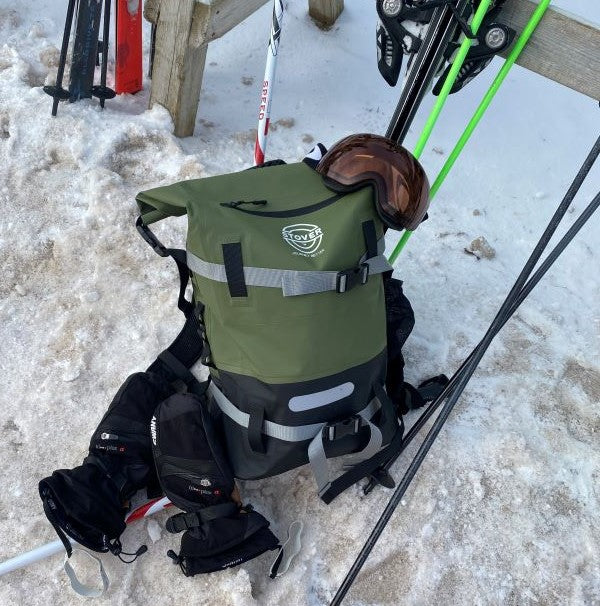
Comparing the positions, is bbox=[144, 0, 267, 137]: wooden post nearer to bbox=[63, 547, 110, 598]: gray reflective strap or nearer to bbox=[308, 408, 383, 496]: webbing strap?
bbox=[308, 408, 383, 496]: webbing strap

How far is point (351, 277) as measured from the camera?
6.46 ft

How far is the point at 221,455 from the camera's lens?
198 cm

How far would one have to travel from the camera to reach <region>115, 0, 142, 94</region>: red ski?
127 inches

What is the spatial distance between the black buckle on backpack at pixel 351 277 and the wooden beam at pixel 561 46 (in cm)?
117

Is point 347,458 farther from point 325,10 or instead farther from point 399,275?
point 325,10

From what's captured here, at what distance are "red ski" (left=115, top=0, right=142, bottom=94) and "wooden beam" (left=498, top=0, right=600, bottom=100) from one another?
200 centimetres

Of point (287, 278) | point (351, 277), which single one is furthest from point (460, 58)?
point (287, 278)

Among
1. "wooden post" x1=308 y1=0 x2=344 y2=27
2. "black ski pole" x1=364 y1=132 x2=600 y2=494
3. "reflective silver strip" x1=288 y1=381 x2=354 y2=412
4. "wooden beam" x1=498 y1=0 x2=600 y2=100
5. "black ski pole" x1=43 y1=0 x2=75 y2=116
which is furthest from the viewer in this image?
"wooden post" x1=308 y1=0 x2=344 y2=27

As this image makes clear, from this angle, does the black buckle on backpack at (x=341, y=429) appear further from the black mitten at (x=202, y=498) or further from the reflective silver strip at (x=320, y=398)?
the black mitten at (x=202, y=498)

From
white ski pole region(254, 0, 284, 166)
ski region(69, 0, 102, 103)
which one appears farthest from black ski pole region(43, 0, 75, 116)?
white ski pole region(254, 0, 284, 166)

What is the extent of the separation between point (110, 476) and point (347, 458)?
828 mm

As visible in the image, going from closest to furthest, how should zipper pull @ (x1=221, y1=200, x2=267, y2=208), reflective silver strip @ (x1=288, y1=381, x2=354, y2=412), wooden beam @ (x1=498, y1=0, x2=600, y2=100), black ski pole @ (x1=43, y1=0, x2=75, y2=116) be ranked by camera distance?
1. reflective silver strip @ (x1=288, y1=381, x2=354, y2=412)
2. zipper pull @ (x1=221, y1=200, x2=267, y2=208)
3. wooden beam @ (x1=498, y1=0, x2=600, y2=100)
4. black ski pole @ (x1=43, y1=0, x2=75, y2=116)

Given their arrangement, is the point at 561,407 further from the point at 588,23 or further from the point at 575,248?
the point at 588,23

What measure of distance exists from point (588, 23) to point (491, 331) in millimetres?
1242
